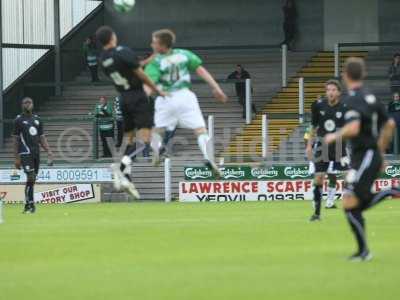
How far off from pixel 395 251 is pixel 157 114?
533cm

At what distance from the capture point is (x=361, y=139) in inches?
511

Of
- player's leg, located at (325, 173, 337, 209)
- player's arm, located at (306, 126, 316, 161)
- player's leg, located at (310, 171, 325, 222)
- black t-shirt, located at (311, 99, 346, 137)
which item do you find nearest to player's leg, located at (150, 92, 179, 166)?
player's leg, located at (310, 171, 325, 222)

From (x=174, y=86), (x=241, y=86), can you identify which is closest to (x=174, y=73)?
(x=174, y=86)

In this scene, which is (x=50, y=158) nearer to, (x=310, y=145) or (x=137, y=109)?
(x=310, y=145)

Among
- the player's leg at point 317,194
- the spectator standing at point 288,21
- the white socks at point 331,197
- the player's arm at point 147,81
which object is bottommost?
the white socks at point 331,197

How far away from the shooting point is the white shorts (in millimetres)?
18281

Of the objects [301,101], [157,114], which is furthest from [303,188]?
[157,114]

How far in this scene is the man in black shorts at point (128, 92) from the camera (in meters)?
17.5

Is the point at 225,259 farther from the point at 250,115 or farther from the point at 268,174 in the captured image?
the point at 250,115

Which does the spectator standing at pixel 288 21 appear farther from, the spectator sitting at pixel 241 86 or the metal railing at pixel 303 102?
the spectator sitting at pixel 241 86

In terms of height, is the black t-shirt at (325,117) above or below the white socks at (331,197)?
above

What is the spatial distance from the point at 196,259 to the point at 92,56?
27.4 meters

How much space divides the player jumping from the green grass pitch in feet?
4.99

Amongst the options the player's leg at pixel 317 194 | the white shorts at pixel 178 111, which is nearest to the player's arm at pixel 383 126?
the white shorts at pixel 178 111
